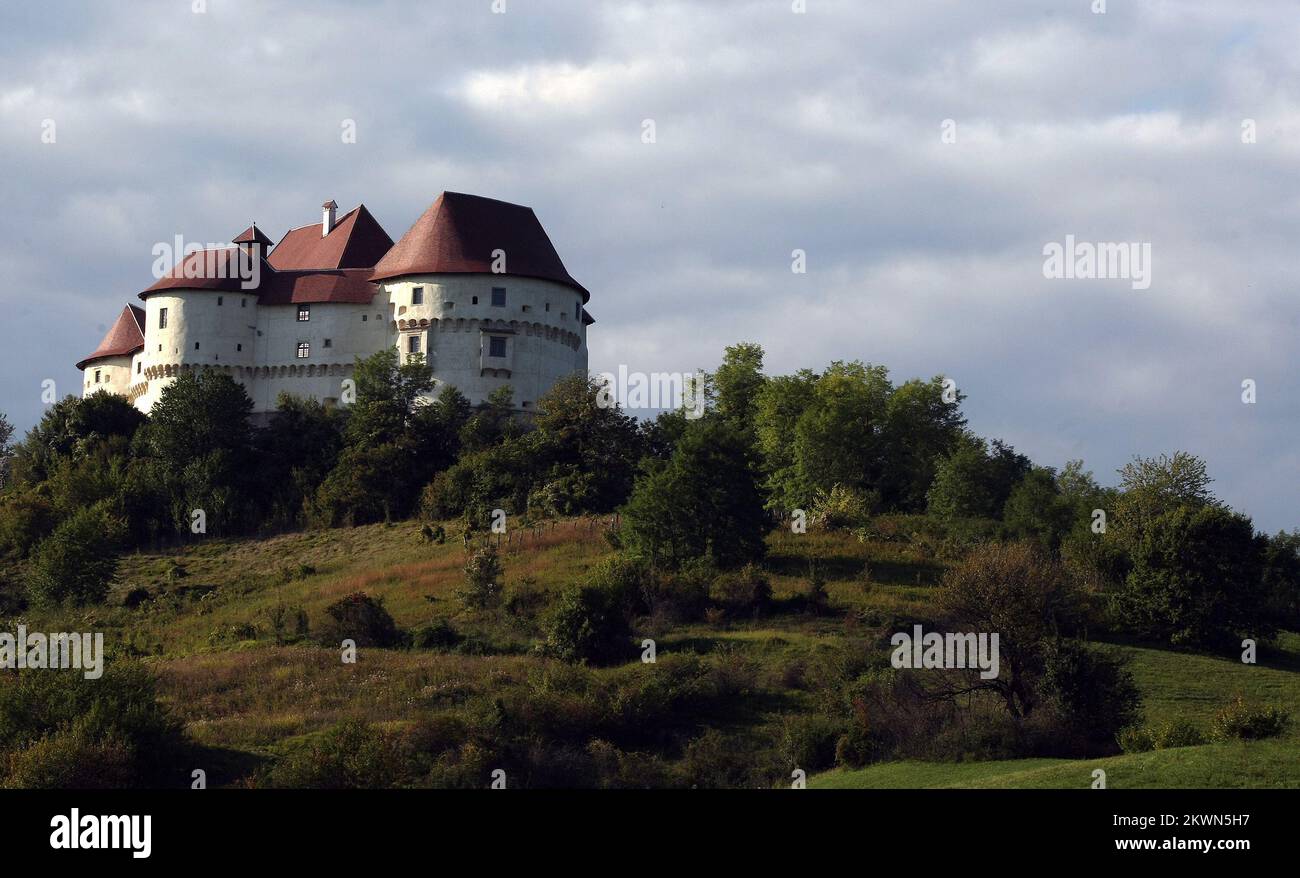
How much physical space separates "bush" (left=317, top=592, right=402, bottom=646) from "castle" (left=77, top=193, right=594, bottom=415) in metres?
25.9

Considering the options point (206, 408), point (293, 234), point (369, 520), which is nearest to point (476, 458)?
point (369, 520)

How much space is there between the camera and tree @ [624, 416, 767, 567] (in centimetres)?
6041

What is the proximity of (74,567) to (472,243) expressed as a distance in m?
25.1

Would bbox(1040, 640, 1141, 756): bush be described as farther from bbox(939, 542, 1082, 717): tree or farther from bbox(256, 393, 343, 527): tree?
bbox(256, 393, 343, 527): tree

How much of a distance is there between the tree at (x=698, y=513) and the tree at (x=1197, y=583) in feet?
42.3

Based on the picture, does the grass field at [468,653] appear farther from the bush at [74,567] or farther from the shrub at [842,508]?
the shrub at [842,508]

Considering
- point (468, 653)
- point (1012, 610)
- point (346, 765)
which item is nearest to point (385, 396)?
point (468, 653)

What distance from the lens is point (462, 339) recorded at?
261ft

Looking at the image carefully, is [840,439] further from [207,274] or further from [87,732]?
[87,732]

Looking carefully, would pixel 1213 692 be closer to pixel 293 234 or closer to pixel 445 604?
pixel 445 604

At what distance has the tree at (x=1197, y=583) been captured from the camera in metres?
57.1

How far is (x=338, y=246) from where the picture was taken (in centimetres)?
8656

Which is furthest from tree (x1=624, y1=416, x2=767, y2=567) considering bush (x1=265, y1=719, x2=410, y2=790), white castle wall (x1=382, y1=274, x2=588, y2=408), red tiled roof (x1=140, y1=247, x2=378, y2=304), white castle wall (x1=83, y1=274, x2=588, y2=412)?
red tiled roof (x1=140, y1=247, x2=378, y2=304)
